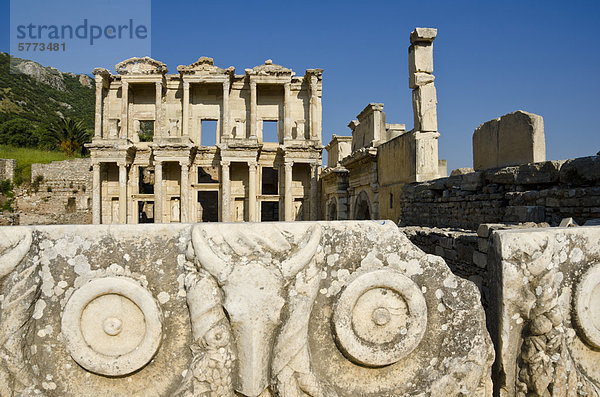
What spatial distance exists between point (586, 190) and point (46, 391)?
5324mm

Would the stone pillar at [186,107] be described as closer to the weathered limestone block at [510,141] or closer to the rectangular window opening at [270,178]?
the rectangular window opening at [270,178]

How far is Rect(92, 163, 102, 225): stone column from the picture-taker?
→ 19.2 meters

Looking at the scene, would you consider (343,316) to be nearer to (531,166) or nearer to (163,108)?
(531,166)

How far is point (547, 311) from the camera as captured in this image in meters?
2.01

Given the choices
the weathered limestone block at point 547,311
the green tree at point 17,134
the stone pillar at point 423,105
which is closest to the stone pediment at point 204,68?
the stone pillar at point 423,105

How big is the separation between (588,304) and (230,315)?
5.99 feet

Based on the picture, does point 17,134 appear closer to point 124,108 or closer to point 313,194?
point 124,108

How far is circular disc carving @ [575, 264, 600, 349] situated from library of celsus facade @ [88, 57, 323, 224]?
17.1m

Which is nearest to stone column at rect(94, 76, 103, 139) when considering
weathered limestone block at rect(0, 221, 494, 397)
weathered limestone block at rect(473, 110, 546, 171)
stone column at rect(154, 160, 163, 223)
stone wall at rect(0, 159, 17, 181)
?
stone column at rect(154, 160, 163, 223)

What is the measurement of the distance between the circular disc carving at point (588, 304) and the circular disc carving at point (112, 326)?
2095 millimetres

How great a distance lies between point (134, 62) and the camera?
19656mm

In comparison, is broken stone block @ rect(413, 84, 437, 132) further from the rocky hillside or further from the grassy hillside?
the rocky hillside

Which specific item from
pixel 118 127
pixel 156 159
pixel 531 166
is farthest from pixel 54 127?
pixel 531 166

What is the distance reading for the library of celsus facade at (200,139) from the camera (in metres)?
19.1
